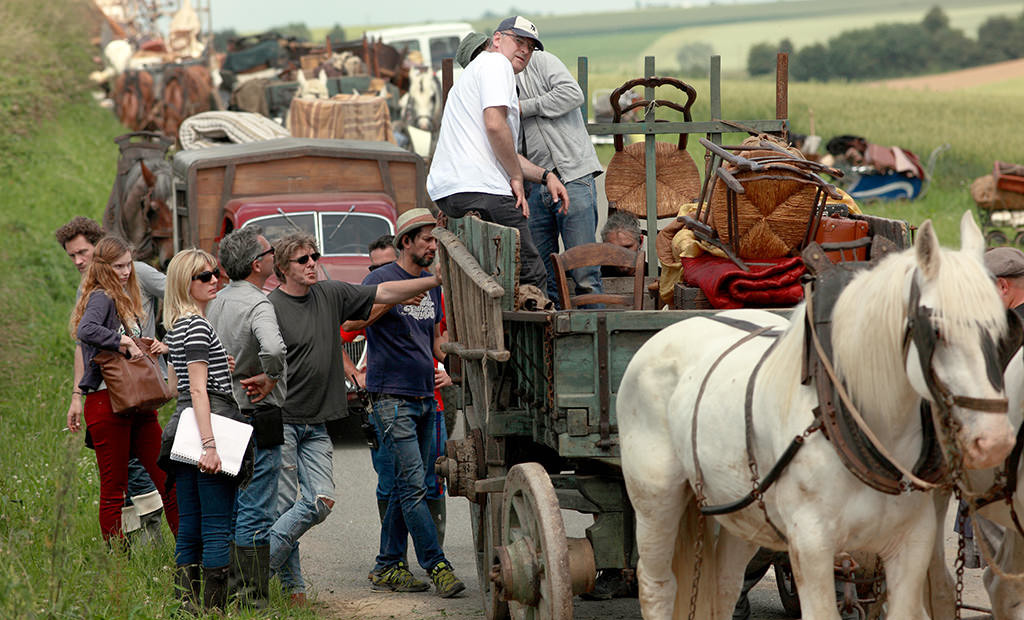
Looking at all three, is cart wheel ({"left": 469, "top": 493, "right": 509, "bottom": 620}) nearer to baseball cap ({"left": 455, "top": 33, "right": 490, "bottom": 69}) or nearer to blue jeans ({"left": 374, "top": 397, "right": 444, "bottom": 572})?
blue jeans ({"left": 374, "top": 397, "right": 444, "bottom": 572})

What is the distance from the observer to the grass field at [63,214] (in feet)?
20.1

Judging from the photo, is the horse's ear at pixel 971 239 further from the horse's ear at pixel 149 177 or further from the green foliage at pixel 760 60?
the green foliage at pixel 760 60

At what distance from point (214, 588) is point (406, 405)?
5.13 feet

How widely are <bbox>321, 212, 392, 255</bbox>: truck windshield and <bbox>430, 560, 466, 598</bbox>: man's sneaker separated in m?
5.86

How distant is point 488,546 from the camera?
260 inches

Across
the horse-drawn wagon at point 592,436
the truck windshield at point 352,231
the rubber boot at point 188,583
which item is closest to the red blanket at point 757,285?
the horse-drawn wagon at point 592,436

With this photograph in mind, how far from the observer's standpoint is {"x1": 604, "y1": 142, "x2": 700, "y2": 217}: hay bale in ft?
25.6

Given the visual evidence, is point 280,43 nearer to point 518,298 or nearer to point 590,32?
point 518,298

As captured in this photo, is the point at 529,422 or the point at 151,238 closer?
the point at 529,422

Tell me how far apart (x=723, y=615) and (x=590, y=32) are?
5154 inches

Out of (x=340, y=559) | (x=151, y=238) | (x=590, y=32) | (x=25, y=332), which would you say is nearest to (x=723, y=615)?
(x=340, y=559)

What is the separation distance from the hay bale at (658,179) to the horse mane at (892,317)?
363cm

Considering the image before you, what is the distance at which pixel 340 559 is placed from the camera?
831 centimetres

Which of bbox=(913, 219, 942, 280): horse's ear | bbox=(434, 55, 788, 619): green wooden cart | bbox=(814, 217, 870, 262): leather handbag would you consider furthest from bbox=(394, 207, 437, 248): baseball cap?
bbox=(913, 219, 942, 280): horse's ear
